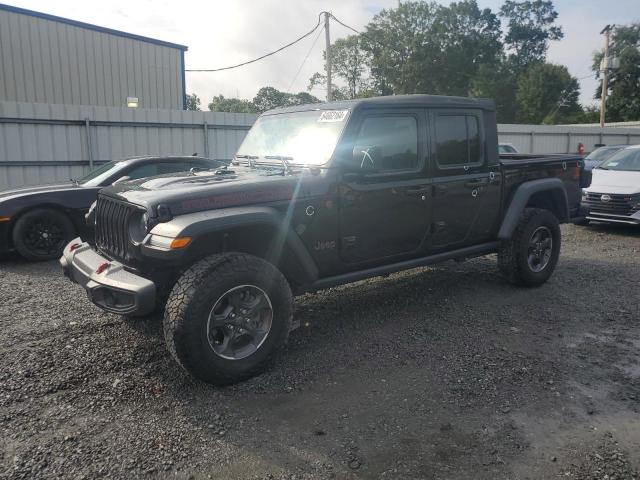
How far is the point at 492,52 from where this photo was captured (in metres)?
57.5

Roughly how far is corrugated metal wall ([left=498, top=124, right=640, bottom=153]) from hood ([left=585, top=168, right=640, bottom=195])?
985cm

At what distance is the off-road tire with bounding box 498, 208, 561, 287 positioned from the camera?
5477mm

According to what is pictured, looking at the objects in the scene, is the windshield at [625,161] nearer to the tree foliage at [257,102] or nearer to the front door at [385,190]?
the front door at [385,190]

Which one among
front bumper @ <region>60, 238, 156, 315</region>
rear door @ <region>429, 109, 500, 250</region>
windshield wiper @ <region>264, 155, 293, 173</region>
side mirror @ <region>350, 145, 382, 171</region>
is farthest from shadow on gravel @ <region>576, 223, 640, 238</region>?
front bumper @ <region>60, 238, 156, 315</region>

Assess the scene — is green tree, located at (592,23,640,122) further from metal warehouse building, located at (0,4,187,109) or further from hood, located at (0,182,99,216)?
hood, located at (0,182,99,216)

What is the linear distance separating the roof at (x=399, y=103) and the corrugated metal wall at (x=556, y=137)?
15.0 metres

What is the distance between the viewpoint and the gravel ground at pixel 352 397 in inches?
106

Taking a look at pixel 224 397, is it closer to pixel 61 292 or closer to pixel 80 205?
pixel 61 292

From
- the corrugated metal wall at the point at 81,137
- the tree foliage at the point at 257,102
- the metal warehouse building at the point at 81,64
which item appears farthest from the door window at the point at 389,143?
the tree foliage at the point at 257,102

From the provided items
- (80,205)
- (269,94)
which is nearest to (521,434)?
(80,205)

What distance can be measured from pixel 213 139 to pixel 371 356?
33.1 ft

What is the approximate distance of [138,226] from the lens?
11.9 ft

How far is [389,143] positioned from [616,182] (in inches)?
266

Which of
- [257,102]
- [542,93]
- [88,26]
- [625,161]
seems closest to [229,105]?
[257,102]
